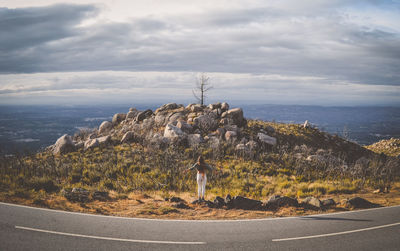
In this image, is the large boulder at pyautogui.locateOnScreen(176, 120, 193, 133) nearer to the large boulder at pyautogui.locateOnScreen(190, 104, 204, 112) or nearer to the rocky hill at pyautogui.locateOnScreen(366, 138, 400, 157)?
the large boulder at pyautogui.locateOnScreen(190, 104, 204, 112)

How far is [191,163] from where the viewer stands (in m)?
19.4

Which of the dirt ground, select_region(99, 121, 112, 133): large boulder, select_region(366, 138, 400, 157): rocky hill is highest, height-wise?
select_region(99, 121, 112, 133): large boulder

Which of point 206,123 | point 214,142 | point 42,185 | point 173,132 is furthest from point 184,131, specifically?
point 42,185

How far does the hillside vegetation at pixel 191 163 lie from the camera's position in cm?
1516

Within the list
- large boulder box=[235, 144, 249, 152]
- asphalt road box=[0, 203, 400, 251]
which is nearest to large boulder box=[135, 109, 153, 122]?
large boulder box=[235, 144, 249, 152]

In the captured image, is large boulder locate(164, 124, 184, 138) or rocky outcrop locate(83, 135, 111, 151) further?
large boulder locate(164, 124, 184, 138)

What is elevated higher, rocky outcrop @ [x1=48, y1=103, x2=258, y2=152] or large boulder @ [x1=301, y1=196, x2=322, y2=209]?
rocky outcrop @ [x1=48, y1=103, x2=258, y2=152]

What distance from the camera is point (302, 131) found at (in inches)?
1292

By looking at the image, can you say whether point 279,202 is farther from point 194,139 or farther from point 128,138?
point 128,138

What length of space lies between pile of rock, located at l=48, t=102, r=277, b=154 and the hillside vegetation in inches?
4.2

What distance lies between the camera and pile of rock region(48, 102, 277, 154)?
23.7 m

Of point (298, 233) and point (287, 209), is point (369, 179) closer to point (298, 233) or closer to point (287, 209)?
point (287, 209)

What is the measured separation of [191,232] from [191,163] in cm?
1094

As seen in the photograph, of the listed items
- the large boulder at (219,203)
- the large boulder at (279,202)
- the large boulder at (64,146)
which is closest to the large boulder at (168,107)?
the large boulder at (64,146)
